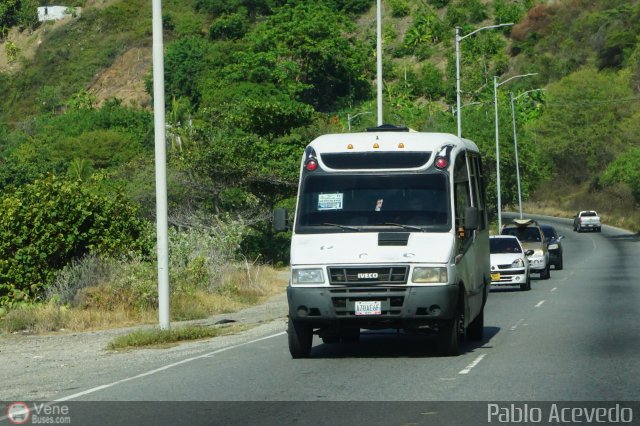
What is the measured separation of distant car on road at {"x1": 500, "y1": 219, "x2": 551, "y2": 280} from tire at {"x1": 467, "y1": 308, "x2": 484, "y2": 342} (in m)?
20.4

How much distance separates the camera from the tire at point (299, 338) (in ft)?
54.7

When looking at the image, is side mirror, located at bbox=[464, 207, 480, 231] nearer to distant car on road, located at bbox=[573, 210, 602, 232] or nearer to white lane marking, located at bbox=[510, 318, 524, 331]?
white lane marking, located at bbox=[510, 318, 524, 331]

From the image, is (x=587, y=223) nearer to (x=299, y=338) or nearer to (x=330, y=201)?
(x=330, y=201)

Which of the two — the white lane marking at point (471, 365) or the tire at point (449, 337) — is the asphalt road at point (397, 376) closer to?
the white lane marking at point (471, 365)

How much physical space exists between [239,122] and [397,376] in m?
31.4

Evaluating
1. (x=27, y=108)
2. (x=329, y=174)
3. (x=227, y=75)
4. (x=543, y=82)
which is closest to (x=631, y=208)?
(x=543, y=82)

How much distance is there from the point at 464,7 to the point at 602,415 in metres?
129

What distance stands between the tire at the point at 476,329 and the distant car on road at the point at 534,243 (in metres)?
20.4

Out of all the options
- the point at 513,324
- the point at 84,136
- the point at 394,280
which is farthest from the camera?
the point at 84,136

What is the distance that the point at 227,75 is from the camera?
9650 cm

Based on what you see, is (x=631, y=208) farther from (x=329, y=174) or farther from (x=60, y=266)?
(x=329, y=174)

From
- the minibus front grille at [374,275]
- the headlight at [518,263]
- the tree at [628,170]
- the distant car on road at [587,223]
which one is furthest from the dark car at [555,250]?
the distant car on road at [587,223]

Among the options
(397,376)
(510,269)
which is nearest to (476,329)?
(397,376)

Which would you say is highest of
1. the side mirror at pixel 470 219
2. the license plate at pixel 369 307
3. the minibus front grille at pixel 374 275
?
the side mirror at pixel 470 219
